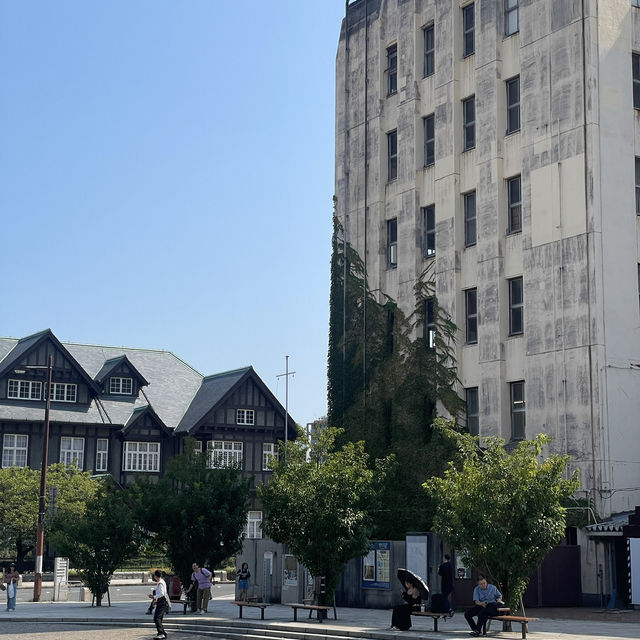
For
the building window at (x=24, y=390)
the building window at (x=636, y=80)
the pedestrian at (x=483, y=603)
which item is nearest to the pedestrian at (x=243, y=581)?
the pedestrian at (x=483, y=603)

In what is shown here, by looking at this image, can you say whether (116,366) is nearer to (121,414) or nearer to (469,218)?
(121,414)

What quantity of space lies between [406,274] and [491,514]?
19.4 m

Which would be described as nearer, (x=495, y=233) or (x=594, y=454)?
(x=594, y=454)

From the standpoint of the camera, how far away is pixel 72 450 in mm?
69188

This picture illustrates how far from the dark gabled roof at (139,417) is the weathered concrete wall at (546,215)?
1220 inches

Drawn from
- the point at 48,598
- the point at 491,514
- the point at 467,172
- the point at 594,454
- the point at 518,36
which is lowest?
the point at 48,598

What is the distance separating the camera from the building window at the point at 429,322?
136 ft

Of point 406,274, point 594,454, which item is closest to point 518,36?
point 406,274

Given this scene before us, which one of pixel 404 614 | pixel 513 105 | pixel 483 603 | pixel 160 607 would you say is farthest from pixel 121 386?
pixel 483 603

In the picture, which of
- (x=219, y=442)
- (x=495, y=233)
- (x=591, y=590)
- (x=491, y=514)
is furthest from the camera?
(x=219, y=442)

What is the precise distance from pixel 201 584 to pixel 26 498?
30.1m

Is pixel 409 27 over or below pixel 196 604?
over

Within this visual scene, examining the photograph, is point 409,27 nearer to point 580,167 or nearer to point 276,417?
point 580,167

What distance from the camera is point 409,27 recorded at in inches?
1741
